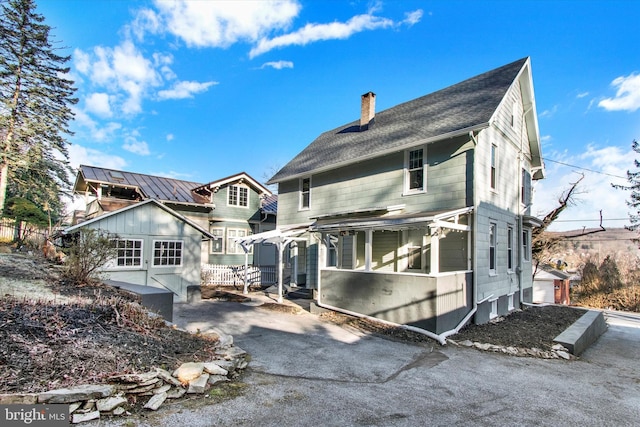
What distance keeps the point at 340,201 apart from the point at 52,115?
23019 millimetres

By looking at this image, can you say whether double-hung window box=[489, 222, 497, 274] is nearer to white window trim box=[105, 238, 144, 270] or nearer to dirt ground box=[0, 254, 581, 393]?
dirt ground box=[0, 254, 581, 393]

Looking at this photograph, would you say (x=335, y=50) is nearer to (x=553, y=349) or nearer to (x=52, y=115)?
(x=553, y=349)

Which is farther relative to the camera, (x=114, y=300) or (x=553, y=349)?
(x=553, y=349)

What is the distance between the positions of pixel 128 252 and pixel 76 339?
842 centimetres

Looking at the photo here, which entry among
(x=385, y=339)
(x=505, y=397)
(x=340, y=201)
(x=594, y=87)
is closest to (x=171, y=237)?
(x=340, y=201)

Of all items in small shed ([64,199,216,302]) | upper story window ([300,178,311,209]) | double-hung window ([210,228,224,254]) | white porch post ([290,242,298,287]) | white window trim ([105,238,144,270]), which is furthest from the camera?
double-hung window ([210,228,224,254])

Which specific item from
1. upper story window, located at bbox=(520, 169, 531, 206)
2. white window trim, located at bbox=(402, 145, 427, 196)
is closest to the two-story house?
white window trim, located at bbox=(402, 145, 427, 196)

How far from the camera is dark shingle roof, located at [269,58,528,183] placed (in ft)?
36.4

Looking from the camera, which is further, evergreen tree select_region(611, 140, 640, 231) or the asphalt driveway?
evergreen tree select_region(611, 140, 640, 231)

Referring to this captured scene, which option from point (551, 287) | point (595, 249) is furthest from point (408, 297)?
point (595, 249)

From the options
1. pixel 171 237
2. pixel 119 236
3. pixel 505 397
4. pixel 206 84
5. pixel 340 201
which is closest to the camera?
pixel 505 397

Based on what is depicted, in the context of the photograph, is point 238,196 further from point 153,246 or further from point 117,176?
point 153,246

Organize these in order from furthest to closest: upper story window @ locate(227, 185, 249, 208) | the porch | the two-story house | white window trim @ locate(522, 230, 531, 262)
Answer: upper story window @ locate(227, 185, 249, 208), white window trim @ locate(522, 230, 531, 262), the two-story house, the porch

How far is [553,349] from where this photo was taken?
8227 millimetres
